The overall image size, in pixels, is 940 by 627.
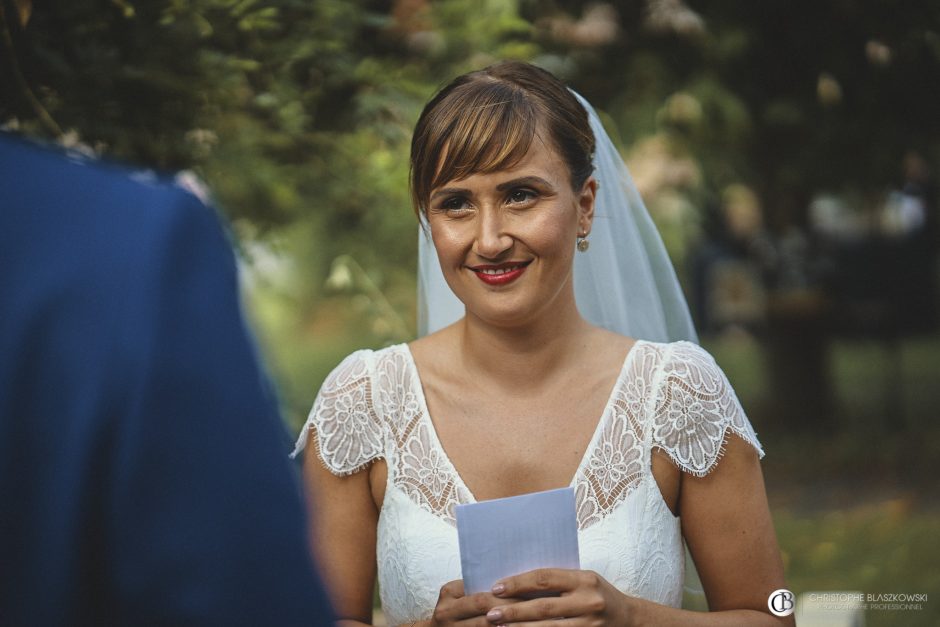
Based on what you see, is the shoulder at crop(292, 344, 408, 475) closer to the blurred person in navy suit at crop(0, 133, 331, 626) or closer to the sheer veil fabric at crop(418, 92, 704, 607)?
the sheer veil fabric at crop(418, 92, 704, 607)

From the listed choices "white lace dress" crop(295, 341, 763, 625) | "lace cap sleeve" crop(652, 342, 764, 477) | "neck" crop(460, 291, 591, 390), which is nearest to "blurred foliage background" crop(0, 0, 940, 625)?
"white lace dress" crop(295, 341, 763, 625)

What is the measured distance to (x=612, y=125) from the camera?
475cm

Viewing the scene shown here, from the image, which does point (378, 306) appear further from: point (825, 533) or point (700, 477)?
point (825, 533)

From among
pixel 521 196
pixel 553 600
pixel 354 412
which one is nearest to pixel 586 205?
pixel 521 196

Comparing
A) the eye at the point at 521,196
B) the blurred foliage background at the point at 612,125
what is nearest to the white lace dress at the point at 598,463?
the blurred foliage background at the point at 612,125

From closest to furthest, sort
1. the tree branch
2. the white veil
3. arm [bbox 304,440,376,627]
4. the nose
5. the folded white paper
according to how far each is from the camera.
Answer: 1. the folded white paper
2. the nose
3. arm [bbox 304,440,376,627]
4. the tree branch
5. the white veil

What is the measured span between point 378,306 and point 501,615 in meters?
2.18

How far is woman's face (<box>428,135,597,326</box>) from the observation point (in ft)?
8.30

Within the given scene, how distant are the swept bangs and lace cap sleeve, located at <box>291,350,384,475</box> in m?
0.51

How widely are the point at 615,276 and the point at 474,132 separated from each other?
77cm

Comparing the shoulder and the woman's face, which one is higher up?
the woman's face

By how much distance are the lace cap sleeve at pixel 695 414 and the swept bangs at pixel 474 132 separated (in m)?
0.68

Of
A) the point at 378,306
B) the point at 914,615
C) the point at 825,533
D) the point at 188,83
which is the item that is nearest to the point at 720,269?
the point at 825,533

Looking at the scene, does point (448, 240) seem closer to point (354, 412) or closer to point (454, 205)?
point (454, 205)
